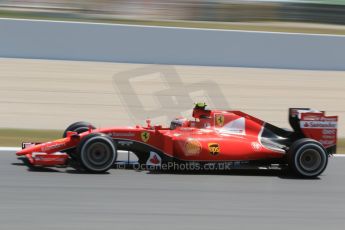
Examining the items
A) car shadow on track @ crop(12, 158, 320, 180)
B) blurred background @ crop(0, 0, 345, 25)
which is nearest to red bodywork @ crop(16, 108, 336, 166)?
car shadow on track @ crop(12, 158, 320, 180)

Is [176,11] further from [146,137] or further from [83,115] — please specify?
[146,137]

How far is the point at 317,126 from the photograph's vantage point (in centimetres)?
857

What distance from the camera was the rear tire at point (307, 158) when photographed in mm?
8164

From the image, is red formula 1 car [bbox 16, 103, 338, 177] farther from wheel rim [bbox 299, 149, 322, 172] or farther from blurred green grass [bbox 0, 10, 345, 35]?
blurred green grass [bbox 0, 10, 345, 35]

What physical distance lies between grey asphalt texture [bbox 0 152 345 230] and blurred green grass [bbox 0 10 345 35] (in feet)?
33.6

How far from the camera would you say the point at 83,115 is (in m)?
13.6

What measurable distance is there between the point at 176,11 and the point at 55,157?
12.8m

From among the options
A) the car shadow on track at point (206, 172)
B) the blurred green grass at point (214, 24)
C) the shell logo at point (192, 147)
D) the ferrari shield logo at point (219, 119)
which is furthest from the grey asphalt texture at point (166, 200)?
the blurred green grass at point (214, 24)

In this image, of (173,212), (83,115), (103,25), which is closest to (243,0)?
(103,25)

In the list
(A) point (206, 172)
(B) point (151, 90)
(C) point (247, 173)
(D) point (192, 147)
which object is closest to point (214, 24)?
(B) point (151, 90)

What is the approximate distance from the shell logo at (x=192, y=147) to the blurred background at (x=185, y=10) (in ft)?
35.9

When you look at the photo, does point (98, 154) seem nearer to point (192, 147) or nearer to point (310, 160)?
point (192, 147)

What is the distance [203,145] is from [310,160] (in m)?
1.32

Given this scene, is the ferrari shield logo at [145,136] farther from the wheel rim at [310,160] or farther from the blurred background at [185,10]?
the blurred background at [185,10]
